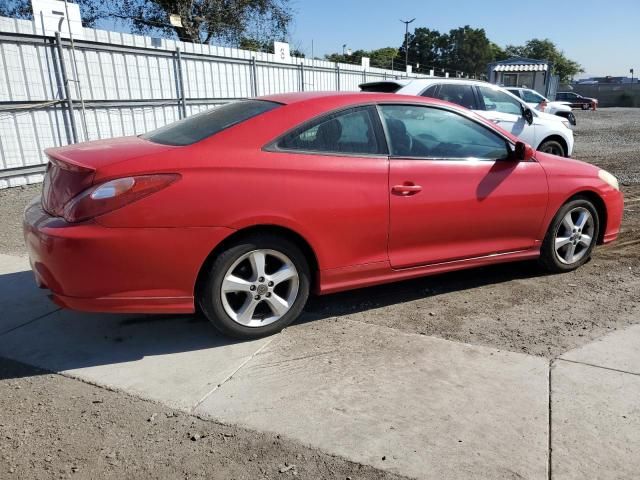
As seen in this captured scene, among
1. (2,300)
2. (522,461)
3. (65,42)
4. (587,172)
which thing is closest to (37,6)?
(65,42)

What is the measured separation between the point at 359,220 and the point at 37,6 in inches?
294

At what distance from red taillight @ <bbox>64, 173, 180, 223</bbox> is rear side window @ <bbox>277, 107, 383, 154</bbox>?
2.88ft

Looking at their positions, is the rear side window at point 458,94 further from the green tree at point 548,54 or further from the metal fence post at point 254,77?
the green tree at point 548,54

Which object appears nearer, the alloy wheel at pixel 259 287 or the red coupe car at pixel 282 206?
the red coupe car at pixel 282 206

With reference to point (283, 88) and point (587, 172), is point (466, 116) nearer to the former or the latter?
point (587, 172)

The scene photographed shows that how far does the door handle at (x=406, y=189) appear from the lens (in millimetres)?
3707

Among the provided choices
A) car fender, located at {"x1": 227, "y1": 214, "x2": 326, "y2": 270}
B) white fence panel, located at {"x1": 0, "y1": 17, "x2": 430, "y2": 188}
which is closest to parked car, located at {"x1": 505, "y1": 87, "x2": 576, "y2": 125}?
white fence panel, located at {"x1": 0, "y1": 17, "x2": 430, "y2": 188}

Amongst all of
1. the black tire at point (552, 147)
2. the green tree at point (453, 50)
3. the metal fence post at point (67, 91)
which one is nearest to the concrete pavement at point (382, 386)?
the metal fence post at point (67, 91)

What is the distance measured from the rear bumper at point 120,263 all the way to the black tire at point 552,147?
824 centimetres

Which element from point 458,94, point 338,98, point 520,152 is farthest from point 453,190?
point 458,94

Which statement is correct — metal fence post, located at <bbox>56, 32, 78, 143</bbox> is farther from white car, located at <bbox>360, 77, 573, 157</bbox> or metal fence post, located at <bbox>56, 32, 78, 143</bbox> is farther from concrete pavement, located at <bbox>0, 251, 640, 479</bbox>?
concrete pavement, located at <bbox>0, 251, 640, 479</bbox>

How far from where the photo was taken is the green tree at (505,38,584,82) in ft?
373

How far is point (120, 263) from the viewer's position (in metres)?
2.99

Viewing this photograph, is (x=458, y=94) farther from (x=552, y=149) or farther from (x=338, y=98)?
(x=338, y=98)
